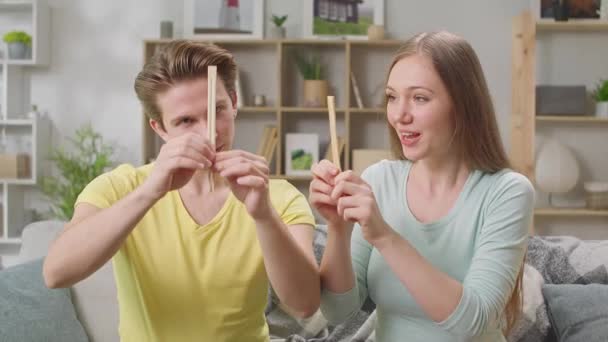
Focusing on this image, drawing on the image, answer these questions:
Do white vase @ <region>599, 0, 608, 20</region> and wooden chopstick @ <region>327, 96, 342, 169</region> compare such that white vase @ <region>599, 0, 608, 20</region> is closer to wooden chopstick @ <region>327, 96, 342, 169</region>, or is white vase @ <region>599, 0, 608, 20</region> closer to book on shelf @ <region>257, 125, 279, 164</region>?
book on shelf @ <region>257, 125, 279, 164</region>

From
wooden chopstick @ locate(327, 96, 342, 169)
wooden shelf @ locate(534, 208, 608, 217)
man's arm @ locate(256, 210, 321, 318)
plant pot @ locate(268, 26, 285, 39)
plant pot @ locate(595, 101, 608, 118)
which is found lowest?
wooden shelf @ locate(534, 208, 608, 217)

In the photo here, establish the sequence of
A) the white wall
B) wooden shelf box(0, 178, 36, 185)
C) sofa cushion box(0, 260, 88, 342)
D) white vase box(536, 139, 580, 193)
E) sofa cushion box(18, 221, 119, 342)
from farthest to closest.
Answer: the white wall, wooden shelf box(0, 178, 36, 185), white vase box(536, 139, 580, 193), sofa cushion box(18, 221, 119, 342), sofa cushion box(0, 260, 88, 342)

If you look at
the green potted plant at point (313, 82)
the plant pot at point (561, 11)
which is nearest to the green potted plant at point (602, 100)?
the plant pot at point (561, 11)

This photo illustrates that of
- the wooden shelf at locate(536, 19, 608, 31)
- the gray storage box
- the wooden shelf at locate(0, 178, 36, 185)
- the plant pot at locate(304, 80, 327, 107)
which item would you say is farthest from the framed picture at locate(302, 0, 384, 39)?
the wooden shelf at locate(0, 178, 36, 185)

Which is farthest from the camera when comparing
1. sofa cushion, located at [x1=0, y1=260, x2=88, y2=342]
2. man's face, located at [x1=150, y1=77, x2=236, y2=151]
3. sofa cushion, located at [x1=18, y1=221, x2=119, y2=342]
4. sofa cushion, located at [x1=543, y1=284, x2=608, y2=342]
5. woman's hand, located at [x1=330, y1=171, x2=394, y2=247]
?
sofa cushion, located at [x1=18, y1=221, x2=119, y2=342]

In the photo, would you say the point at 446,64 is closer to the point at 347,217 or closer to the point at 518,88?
the point at 347,217

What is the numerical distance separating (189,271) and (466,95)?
56 centimetres

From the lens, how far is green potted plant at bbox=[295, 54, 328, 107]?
17.3ft

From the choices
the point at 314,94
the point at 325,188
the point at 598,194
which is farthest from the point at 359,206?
the point at 598,194

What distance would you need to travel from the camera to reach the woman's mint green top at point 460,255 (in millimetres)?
1323

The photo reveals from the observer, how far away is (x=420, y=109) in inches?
52.9

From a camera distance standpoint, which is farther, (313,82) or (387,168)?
(313,82)

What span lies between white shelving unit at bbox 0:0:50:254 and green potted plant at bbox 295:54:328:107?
166 cm

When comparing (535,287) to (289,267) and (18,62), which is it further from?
(18,62)
